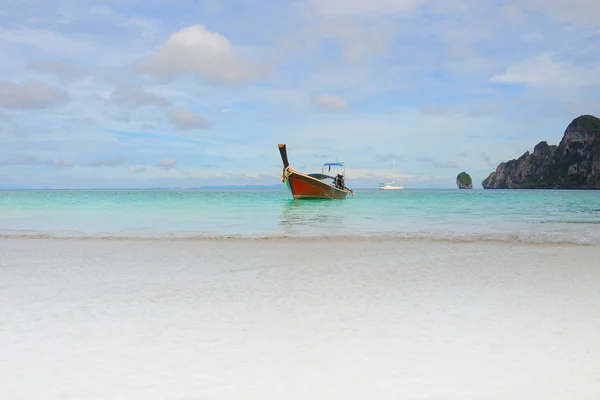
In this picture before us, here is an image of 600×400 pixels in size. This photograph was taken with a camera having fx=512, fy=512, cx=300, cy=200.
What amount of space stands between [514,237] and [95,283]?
12987 millimetres

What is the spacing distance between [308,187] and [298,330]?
159 ft

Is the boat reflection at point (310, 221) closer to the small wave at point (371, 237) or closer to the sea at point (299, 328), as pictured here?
the small wave at point (371, 237)

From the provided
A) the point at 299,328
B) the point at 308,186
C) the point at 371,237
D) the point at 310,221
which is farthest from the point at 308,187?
the point at 299,328

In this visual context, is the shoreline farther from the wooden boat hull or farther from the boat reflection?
the wooden boat hull

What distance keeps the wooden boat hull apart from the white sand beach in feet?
139

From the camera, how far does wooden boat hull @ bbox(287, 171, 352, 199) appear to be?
52.3 metres

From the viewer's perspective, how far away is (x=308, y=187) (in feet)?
175

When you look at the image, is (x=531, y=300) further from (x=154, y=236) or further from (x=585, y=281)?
(x=154, y=236)

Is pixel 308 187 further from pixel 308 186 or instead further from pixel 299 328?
pixel 299 328

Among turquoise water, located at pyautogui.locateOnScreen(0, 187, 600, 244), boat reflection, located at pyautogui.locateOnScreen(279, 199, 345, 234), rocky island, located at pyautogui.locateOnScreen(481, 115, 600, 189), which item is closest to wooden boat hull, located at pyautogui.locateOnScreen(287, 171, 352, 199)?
turquoise water, located at pyautogui.locateOnScreen(0, 187, 600, 244)

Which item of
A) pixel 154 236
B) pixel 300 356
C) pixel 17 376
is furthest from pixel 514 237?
pixel 17 376

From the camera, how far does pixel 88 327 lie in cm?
523

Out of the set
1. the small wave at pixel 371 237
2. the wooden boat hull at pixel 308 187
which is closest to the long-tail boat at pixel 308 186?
the wooden boat hull at pixel 308 187

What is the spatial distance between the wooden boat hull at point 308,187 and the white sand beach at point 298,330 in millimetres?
42246
